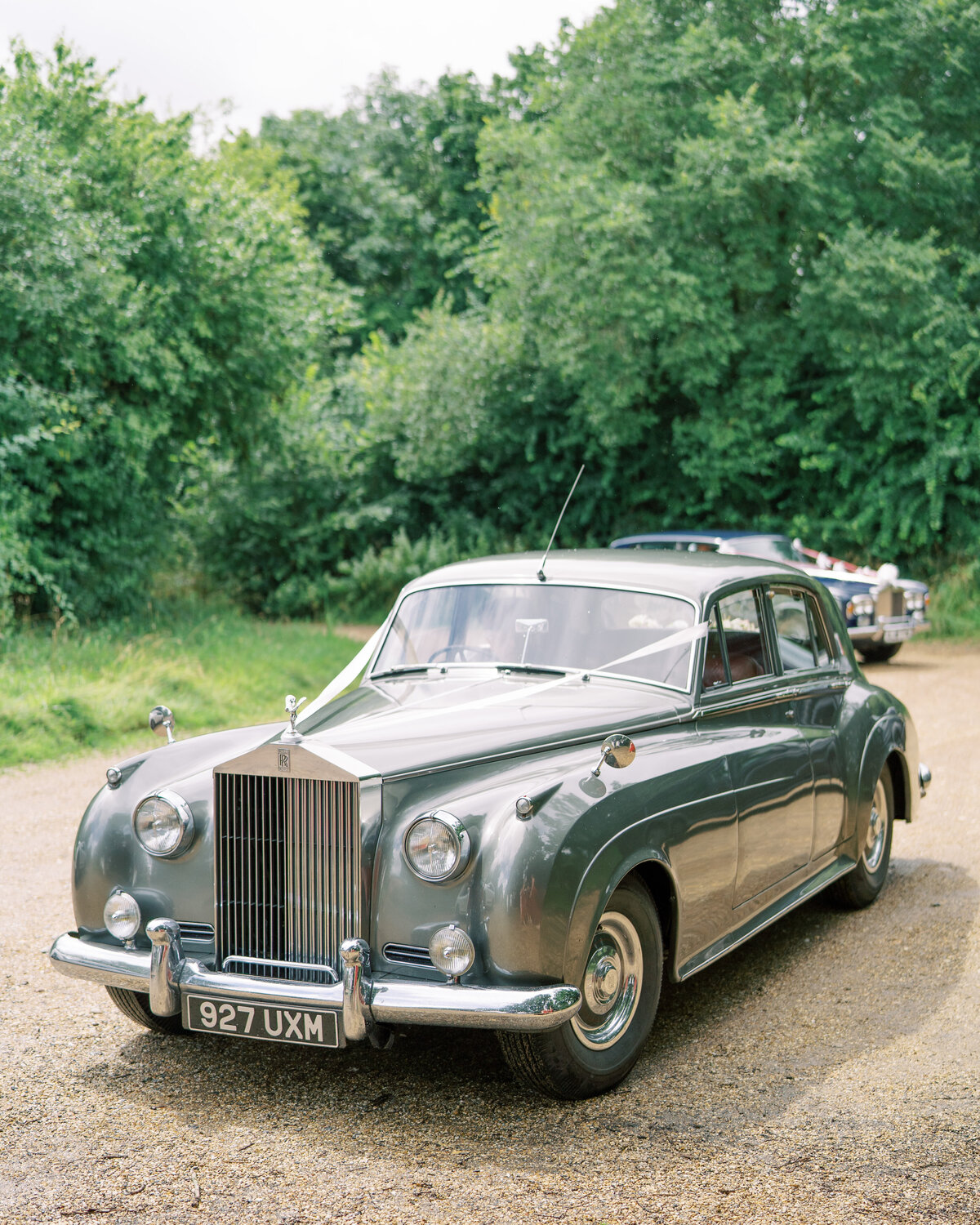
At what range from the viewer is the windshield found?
487 centimetres

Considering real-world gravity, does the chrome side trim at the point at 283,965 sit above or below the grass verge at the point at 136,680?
above

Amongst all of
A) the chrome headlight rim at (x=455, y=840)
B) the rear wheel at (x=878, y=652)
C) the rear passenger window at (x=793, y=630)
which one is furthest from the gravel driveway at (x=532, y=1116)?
the rear wheel at (x=878, y=652)

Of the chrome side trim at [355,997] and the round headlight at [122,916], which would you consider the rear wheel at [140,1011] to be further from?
the chrome side trim at [355,997]

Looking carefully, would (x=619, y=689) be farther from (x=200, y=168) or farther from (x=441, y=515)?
(x=441, y=515)

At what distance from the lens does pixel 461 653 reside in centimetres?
517

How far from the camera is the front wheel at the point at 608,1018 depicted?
369 cm

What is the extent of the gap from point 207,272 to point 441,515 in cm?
935

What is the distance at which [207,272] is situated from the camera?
16.2m

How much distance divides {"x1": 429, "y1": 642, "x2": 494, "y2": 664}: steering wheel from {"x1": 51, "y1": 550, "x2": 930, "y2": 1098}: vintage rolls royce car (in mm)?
13

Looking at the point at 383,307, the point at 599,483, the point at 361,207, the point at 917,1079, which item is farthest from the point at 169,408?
the point at 361,207

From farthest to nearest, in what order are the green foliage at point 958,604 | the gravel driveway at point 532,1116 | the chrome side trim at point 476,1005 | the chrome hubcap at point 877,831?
the green foliage at point 958,604 → the chrome hubcap at point 877,831 → the chrome side trim at point 476,1005 → the gravel driveway at point 532,1116

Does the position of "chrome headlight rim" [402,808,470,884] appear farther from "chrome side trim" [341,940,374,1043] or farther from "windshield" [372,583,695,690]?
"windshield" [372,583,695,690]

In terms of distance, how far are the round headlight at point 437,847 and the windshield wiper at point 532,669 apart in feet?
4.32

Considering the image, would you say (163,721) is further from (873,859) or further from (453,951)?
(873,859)
